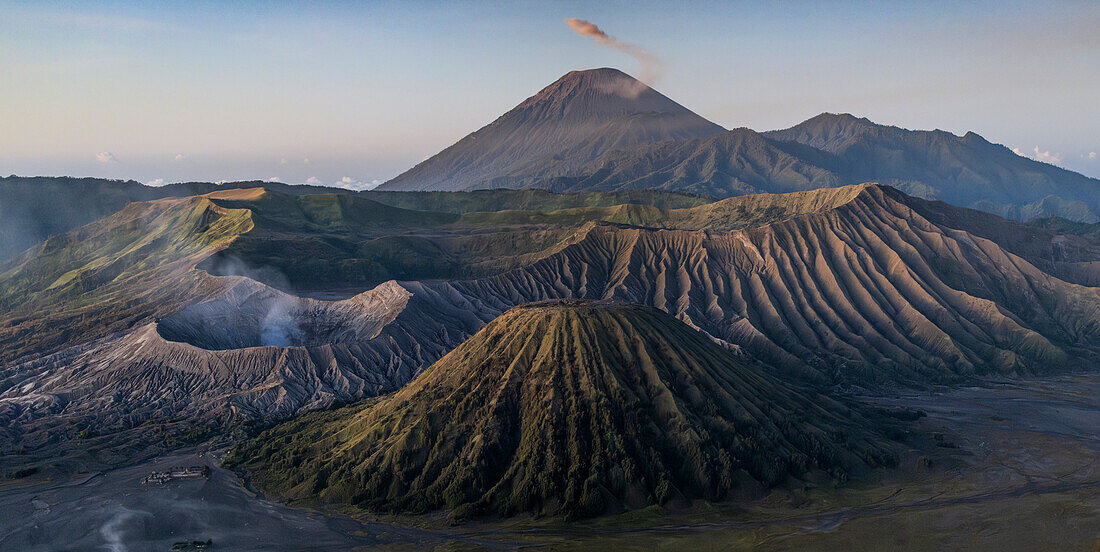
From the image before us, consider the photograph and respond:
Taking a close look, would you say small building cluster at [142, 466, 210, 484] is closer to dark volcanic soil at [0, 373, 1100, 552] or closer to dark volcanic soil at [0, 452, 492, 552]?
dark volcanic soil at [0, 452, 492, 552]

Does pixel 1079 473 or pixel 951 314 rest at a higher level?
pixel 951 314

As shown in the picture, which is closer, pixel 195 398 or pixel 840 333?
pixel 195 398

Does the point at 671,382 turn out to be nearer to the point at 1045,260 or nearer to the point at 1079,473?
the point at 1079,473

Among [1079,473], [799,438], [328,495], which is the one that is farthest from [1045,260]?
[328,495]

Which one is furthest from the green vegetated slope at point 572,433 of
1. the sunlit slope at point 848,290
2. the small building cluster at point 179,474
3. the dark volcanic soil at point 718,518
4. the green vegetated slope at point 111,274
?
the green vegetated slope at point 111,274

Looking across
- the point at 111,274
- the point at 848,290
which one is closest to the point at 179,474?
the point at 111,274

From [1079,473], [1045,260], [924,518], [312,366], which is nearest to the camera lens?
[924,518]
